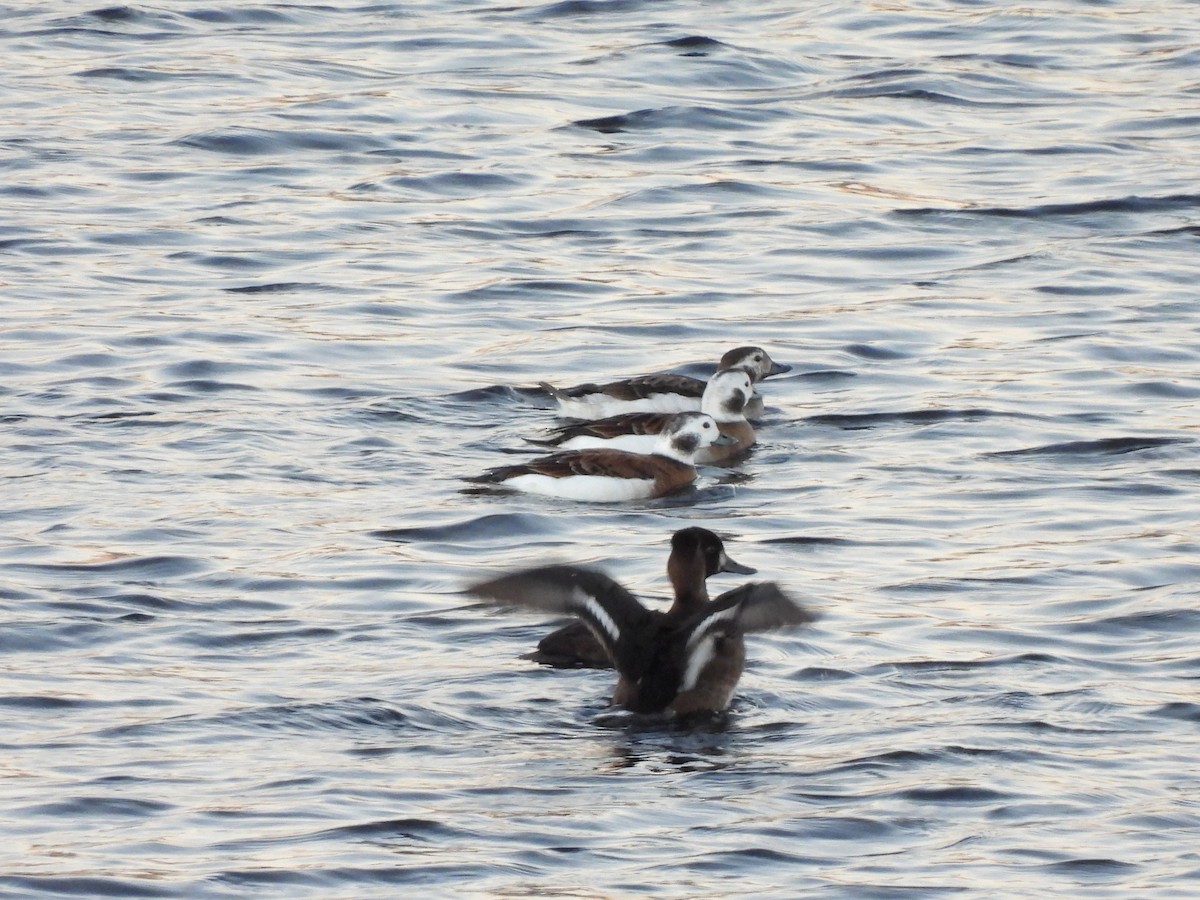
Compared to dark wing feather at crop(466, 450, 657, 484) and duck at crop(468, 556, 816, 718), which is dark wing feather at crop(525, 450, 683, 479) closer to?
dark wing feather at crop(466, 450, 657, 484)

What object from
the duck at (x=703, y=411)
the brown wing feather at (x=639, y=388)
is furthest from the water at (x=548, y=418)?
the brown wing feather at (x=639, y=388)

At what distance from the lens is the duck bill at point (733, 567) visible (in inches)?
387

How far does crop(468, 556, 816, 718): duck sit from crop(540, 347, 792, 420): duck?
15.5 feet

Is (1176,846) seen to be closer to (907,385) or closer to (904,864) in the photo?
(904,864)

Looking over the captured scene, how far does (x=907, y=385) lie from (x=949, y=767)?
20.9ft

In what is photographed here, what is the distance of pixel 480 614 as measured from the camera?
9938 mm

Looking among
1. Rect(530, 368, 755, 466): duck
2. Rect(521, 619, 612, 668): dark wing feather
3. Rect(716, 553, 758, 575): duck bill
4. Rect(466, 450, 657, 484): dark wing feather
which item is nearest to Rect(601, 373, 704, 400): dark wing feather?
Rect(530, 368, 755, 466): duck

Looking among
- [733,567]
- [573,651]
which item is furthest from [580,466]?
[573,651]

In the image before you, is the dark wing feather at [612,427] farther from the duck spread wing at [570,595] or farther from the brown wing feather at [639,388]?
the duck spread wing at [570,595]

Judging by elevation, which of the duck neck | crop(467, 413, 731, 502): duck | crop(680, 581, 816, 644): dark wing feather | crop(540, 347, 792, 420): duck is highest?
crop(680, 581, 816, 644): dark wing feather

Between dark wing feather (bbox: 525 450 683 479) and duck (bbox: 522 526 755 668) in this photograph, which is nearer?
duck (bbox: 522 526 755 668)

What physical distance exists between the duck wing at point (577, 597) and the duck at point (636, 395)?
4756 millimetres

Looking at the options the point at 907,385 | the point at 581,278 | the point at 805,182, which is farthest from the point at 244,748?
the point at 805,182

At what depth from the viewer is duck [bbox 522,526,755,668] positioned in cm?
916
